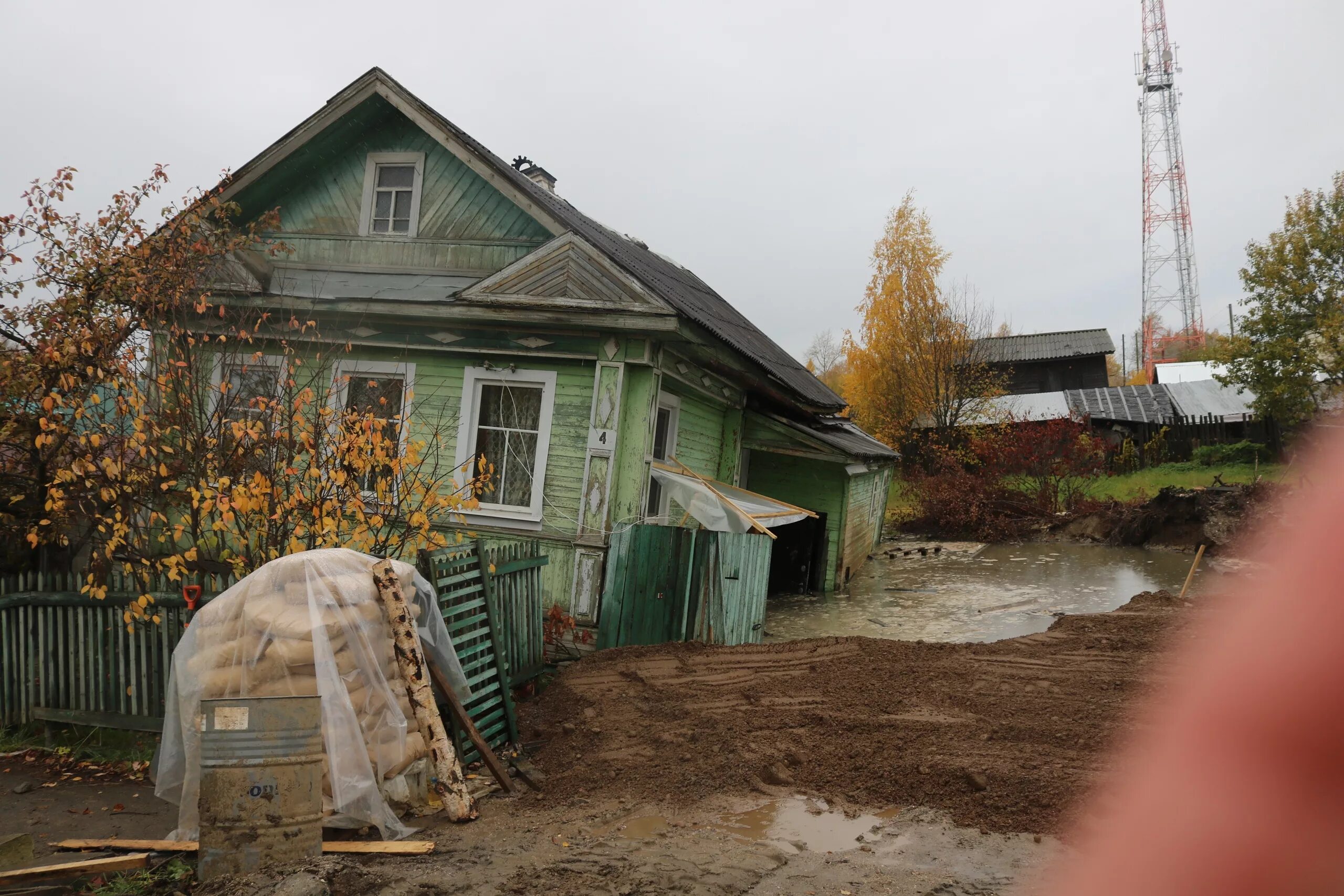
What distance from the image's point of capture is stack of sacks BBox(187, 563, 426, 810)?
5000 mm

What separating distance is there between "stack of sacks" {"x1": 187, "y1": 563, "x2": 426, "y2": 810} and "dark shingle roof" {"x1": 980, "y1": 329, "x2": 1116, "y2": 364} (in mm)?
36872

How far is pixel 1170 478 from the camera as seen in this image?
2675cm

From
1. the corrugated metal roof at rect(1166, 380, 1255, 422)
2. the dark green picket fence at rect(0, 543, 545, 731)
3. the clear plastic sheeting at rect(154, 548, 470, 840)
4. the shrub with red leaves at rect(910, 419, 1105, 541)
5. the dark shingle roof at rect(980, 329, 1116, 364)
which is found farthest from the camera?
the dark shingle roof at rect(980, 329, 1116, 364)

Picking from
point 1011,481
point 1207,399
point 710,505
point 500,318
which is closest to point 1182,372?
point 1207,399

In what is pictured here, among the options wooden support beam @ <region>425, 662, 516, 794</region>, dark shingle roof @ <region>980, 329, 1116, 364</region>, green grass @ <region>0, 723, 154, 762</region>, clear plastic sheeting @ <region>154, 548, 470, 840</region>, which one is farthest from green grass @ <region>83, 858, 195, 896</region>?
dark shingle roof @ <region>980, 329, 1116, 364</region>

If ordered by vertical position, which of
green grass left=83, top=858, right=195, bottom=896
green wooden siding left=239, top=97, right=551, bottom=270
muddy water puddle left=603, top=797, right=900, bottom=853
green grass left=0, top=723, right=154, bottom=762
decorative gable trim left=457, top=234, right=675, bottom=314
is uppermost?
green wooden siding left=239, top=97, right=551, bottom=270

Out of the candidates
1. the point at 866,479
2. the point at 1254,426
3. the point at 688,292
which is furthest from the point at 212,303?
the point at 1254,426

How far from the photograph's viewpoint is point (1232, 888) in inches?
29.7

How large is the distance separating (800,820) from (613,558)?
410 centimetres

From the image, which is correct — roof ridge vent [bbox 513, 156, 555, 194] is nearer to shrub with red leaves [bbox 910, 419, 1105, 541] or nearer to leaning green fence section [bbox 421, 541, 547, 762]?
leaning green fence section [bbox 421, 541, 547, 762]

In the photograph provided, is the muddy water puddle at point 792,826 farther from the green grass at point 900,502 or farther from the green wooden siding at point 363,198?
the green grass at point 900,502

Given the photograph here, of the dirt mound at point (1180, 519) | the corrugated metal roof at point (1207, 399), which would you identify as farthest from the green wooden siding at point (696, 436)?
the corrugated metal roof at point (1207, 399)

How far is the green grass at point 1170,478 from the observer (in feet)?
81.9

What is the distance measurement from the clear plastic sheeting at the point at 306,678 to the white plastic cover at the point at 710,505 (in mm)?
4883
